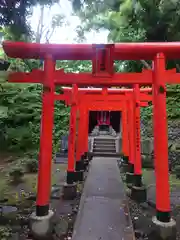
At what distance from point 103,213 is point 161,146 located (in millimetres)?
1779

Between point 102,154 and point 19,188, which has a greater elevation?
point 102,154

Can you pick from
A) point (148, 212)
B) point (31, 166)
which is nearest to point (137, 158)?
point (148, 212)

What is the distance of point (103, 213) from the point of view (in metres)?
5.18

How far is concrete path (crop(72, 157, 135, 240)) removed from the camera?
4.23 m

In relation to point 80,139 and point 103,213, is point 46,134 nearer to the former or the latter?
point 103,213

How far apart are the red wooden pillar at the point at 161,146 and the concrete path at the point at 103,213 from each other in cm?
64

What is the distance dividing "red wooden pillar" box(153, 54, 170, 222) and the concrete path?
2.09ft

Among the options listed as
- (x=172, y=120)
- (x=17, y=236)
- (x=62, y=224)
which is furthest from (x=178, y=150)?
(x=17, y=236)

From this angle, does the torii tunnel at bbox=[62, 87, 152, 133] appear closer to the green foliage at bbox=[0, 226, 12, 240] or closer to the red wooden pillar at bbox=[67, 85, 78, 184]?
the red wooden pillar at bbox=[67, 85, 78, 184]

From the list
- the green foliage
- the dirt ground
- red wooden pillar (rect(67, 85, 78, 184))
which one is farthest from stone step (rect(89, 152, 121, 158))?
the green foliage

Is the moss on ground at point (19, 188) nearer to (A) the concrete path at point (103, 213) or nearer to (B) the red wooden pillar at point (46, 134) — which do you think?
(A) the concrete path at point (103, 213)

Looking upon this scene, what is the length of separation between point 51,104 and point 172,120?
32.8 ft

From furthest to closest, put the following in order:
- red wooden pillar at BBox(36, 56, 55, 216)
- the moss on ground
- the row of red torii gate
Answer: the moss on ground → red wooden pillar at BBox(36, 56, 55, 216) → the row of red torii gate

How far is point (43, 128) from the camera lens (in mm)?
4648
